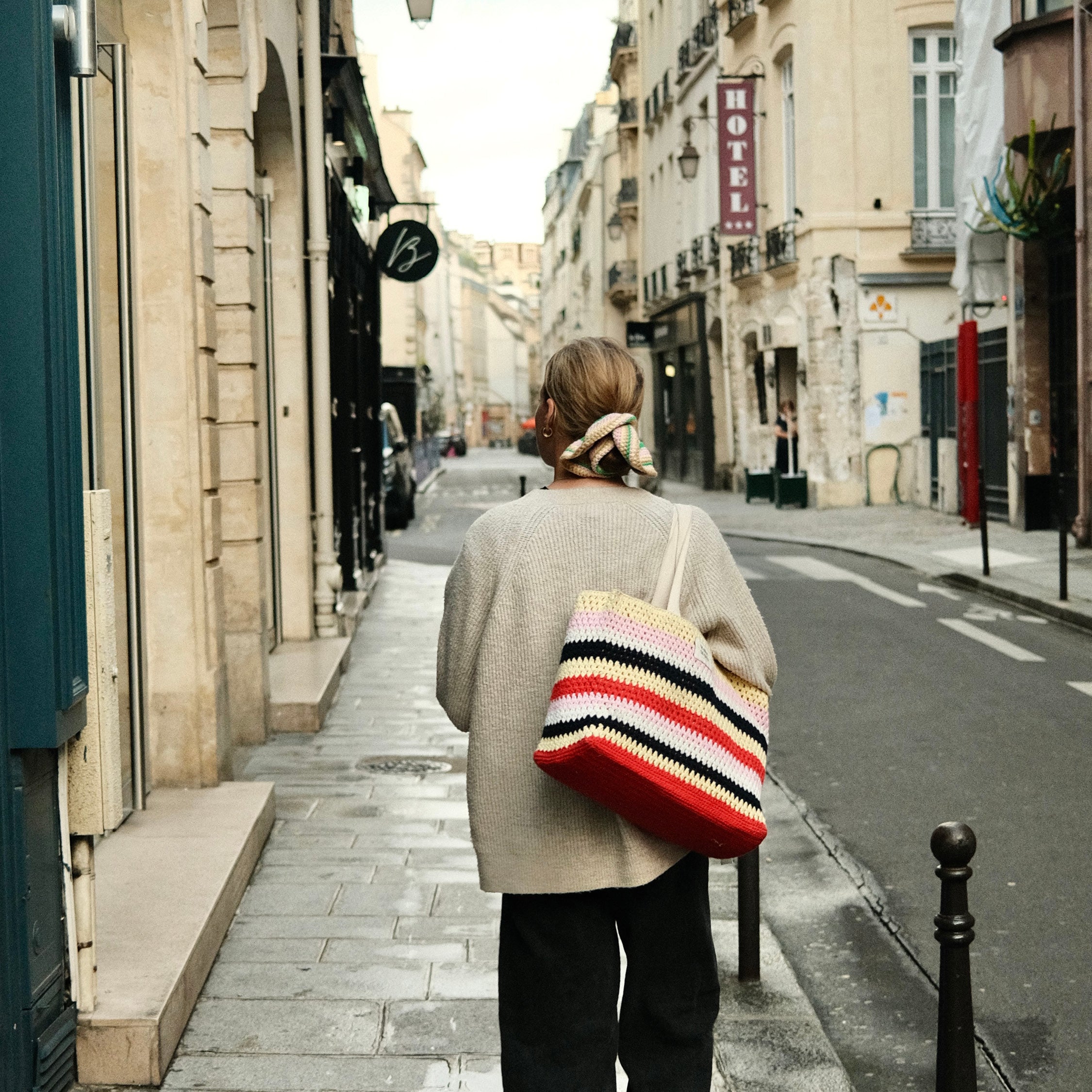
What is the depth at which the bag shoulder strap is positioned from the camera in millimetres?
2916

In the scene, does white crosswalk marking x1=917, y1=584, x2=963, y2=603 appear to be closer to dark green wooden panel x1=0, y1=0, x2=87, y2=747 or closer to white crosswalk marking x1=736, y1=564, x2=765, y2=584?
white crosswalk marking x1=736, y1=564, x2=765, y2=584

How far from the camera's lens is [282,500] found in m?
11.2

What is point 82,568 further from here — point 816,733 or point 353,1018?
point 816,733

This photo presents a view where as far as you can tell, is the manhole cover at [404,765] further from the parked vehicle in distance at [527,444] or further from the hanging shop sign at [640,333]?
the parked vehicle in distance at [527,444]

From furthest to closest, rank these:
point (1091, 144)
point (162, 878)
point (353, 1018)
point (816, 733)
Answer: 1. point (1091, 144)
2. point (816, 733)
3. point (162, 878)
4. point (353, 1018)

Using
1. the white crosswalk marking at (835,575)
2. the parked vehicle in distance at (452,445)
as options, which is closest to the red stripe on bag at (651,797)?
the white crosswalk marking at (835,575)

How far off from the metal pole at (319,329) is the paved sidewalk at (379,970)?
3.47m

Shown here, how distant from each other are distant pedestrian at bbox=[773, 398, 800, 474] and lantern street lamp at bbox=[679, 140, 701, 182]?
641 centimetres

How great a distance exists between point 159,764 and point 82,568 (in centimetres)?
277

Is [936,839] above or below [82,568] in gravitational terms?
below

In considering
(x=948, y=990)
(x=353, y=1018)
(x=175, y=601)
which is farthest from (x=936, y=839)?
(x=175, y=601)

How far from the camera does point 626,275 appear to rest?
52219 mm

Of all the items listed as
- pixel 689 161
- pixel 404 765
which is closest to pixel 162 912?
pixel 404 765

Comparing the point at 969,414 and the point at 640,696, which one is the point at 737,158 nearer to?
the point at 969,414
